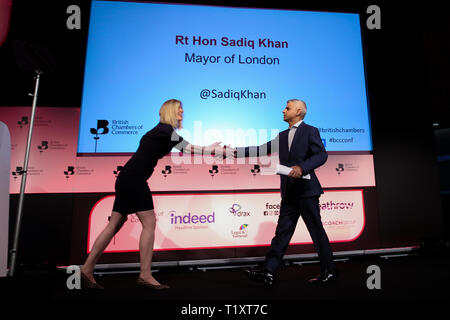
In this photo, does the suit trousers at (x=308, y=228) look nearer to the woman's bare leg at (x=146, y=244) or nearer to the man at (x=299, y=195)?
the man at (x=299, y=195)

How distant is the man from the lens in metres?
2.20

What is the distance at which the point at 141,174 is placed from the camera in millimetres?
2107

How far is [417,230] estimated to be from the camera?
143 inches

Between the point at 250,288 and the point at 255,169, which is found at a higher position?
the point at 255,169

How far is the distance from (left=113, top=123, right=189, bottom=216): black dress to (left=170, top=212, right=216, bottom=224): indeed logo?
1.03m

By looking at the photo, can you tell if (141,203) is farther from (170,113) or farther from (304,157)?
(304,157)

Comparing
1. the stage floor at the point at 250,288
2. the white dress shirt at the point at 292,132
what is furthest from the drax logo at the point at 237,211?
the white dress shirt at the point at 292,132

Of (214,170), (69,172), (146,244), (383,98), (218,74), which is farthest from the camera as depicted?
(383,98)

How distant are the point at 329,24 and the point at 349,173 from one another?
196cm

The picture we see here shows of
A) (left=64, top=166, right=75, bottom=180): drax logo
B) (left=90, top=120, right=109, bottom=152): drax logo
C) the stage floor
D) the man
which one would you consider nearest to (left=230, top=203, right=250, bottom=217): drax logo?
the stage floor

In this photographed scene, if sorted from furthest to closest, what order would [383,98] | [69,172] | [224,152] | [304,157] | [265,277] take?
[383,98] → [69,172] → [224,152] → [304,157] → [265,277]

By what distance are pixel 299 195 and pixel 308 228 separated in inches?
10.7

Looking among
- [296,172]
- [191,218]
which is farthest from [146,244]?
[296,172]
